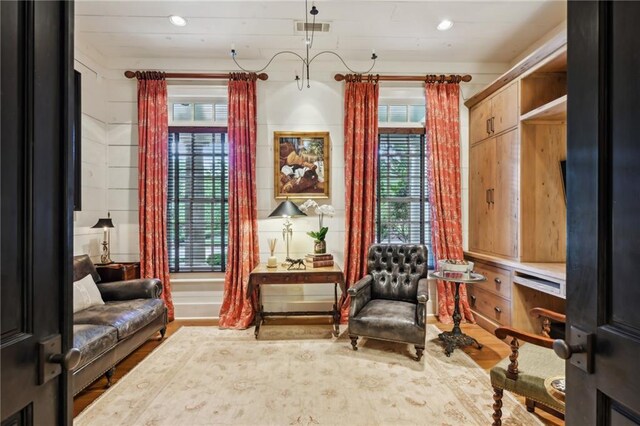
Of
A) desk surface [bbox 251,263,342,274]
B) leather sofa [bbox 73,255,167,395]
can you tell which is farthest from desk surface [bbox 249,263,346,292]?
leather sofa [bbox 73,255,167,395]

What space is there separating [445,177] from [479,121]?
0.83m

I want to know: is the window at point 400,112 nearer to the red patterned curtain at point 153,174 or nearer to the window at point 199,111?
the window at point 199,111

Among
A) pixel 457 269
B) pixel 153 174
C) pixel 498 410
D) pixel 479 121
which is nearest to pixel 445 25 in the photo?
pixel 479 121

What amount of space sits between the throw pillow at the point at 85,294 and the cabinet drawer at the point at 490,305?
419 centimetres

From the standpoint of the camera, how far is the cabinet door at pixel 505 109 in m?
3.33

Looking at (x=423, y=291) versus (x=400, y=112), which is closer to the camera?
(x=423, y=291)

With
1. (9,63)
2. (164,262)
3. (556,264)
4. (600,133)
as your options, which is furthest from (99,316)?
(556,264)

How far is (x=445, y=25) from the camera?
3363mm

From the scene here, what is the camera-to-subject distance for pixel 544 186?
324cm

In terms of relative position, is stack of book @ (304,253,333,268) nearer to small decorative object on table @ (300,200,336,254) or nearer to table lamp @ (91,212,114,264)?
small decorative object on table @ (300,200,336,254)

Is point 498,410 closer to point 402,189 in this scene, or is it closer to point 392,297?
point 392,297

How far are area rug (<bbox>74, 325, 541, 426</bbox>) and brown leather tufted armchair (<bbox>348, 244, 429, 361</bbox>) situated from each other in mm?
251

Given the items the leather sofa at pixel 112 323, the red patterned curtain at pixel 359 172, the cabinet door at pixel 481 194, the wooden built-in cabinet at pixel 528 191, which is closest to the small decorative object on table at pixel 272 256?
the red patterned curtain at pixel 359 172

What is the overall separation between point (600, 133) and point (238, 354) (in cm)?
323
